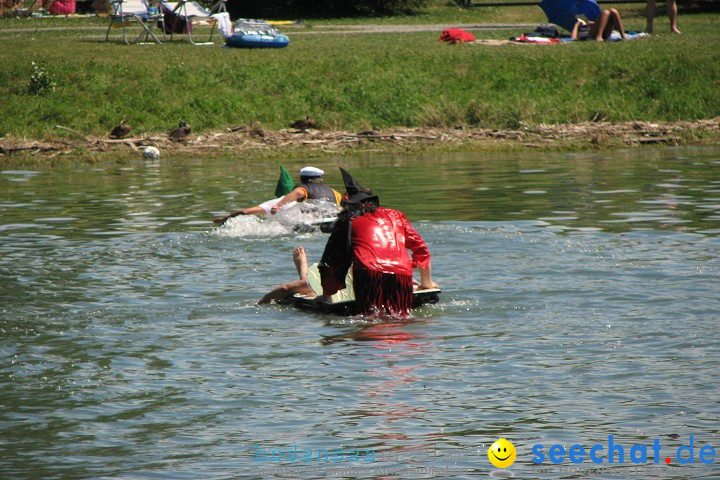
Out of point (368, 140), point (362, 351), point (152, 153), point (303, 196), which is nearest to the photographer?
point (362, 351)

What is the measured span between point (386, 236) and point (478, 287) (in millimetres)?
2143

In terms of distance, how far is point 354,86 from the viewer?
1234 inches

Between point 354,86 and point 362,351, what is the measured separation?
22.0 metres

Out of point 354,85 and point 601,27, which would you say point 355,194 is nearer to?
point 354,85

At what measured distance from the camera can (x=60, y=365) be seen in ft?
31.9

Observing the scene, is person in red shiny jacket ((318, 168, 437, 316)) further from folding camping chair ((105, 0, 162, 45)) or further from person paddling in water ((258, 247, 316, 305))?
folding camping chair ((105, 0, 162, 45))

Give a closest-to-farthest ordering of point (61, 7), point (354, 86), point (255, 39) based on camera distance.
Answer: point (354, 86), point (255, 39), point (61, 7)

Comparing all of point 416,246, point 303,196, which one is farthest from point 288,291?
point 303,196

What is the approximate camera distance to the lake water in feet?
24.4

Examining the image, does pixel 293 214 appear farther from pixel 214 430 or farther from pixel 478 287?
pixel 214 430

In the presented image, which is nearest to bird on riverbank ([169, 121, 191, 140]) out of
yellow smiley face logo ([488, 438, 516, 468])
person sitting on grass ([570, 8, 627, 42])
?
person sitting on grass ([570, 8, 627, 42])

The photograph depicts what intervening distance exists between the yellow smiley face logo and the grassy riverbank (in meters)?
22.4

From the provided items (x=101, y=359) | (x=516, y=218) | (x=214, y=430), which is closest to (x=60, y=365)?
(x=101, y=359)

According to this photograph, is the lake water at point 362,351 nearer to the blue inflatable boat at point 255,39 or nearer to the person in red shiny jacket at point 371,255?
the person in red shiny jacket at point 371,255
